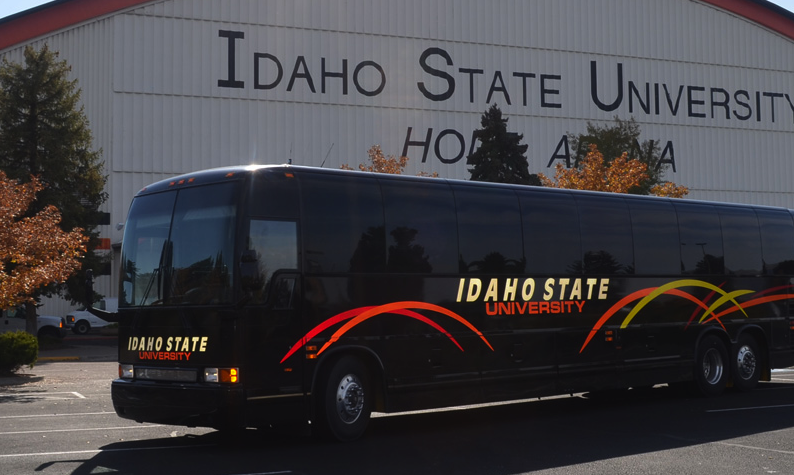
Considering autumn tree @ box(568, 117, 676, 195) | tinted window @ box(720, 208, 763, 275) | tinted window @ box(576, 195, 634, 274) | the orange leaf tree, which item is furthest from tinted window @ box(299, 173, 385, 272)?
autumn tree @ box(568, 117, 676, 195)

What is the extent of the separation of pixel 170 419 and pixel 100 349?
87.9 ft

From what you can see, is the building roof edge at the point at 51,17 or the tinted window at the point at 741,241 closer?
the tinted window at the point at 741,241

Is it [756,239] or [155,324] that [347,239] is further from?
[756,239]

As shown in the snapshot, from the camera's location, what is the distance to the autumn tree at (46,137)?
37.8 m

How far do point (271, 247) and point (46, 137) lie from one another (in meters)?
28.5

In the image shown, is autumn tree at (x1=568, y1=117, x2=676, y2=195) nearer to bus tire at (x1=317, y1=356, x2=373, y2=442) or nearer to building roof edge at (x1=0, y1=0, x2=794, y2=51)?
building roof edge at (x1=0, y1=0, x2=794, y2=51)

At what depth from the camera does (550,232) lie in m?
15.5

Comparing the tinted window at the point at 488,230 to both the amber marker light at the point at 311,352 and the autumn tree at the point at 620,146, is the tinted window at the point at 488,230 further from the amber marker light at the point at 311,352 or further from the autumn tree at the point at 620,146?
the autumn tree at the point at 620,146

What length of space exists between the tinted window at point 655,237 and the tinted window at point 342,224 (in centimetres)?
569

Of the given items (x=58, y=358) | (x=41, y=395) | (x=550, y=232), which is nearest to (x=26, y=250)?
(x=41, y=395)

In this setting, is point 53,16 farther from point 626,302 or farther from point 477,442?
point 477,442

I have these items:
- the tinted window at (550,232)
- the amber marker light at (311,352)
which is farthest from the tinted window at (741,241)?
A: the amber marker light at (311,352)

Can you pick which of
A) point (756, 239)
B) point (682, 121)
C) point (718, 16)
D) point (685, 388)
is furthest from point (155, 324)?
point (718, 16)

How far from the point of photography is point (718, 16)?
64375 millimetres
